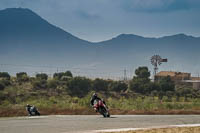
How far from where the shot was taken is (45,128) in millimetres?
13188

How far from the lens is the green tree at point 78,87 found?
83.6 meters

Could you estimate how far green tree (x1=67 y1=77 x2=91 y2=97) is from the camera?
8356cm

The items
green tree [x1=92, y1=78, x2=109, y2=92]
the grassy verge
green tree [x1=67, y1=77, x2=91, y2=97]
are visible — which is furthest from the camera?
green tree [x1=92, y1=78, x2=109, y2=92]

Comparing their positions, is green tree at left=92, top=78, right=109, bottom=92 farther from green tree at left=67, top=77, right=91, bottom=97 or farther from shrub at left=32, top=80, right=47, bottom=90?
shrub at left=32, top=80, right=47, bottom=90

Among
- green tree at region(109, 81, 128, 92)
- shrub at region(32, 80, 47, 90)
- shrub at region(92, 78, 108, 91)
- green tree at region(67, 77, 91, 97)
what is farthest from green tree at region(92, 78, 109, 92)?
shrub at region(32, 80, 47, 90)

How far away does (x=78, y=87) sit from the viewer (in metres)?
87.6

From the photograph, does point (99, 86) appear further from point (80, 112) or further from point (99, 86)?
point (80, 112)

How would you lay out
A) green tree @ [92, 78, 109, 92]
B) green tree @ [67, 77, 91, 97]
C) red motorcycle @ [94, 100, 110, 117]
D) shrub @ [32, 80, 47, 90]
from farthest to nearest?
green tree @ [92, 78, 109, 92], green tree @ [67, 77, 91, 97], shrub @ [32, 80, 47, 90], red motorcycle @ [94, 100, 110, 117]

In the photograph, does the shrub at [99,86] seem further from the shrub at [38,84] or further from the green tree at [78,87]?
the shrub at [38,84]

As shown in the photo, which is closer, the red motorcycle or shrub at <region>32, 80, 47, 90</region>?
the red motorcycle

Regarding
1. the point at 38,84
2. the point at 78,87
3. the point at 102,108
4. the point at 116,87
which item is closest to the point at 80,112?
the point at 102,108

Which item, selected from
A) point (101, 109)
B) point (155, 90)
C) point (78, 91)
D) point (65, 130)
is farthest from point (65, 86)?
point (65, 130)

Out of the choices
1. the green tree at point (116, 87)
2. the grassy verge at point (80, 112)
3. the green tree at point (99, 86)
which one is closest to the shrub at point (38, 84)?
the green tree at point (99, 86)

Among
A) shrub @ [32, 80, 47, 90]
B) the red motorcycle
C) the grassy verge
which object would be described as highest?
shrub @ [32, 80, 47, 90]
